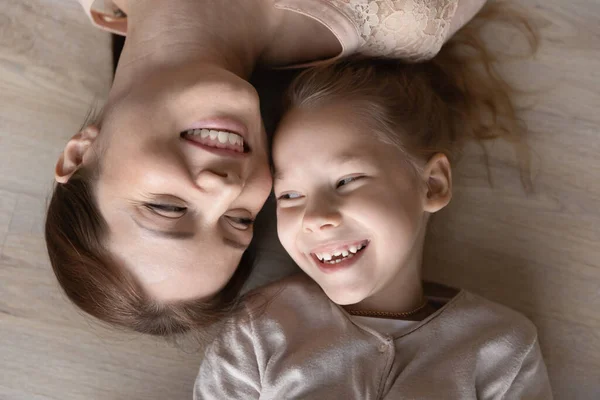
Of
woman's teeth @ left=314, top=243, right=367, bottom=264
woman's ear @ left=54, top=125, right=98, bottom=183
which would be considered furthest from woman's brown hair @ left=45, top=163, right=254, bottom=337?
woman's teeth @ left=314, top=243, right=367, bottom=264

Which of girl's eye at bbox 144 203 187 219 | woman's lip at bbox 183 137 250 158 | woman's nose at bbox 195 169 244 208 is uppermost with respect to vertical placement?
woman's lip at bbox 183 137 250 158

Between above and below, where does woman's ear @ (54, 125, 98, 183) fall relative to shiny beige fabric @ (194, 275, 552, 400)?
above

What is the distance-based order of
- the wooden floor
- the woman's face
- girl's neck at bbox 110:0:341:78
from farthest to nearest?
the wooden floor < girl's neck at bbox 110:0:341:78 < the woman's face

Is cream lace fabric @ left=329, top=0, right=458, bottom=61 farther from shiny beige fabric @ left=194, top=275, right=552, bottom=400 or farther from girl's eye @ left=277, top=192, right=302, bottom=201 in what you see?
shiny beige fabric @ left=194, top=275, right=552, bottom=400

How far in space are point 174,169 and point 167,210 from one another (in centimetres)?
8

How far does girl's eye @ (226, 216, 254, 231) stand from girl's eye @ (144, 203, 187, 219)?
100 mm

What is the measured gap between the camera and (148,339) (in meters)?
1.33

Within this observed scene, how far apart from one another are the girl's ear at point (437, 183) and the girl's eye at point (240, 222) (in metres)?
0.35

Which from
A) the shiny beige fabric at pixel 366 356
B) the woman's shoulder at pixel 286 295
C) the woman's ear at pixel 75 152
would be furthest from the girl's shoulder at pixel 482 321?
the woman's ear at pixel 75 152

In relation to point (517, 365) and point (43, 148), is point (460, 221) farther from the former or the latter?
point (43, 148)

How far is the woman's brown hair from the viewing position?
990 mm

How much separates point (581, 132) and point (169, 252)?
0.95 m

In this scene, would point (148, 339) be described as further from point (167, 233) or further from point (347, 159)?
point (347, 159)

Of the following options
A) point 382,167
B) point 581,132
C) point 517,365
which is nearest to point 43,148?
point 382,167
